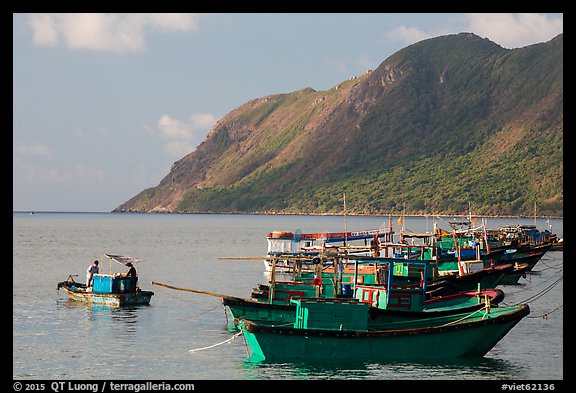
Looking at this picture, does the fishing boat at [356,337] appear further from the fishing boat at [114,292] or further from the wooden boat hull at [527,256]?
the wooden boat hull at [527,256]

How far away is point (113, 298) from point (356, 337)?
2284 centimetres

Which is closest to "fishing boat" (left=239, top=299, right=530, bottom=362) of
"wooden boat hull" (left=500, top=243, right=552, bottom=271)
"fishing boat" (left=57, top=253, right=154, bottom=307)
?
"fishing boat" (left=57, top=253, right=154, bottom=307)

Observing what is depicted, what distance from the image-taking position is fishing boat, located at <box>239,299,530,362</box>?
35.4 m

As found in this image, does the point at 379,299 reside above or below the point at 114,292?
above

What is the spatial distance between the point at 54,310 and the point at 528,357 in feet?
92.6

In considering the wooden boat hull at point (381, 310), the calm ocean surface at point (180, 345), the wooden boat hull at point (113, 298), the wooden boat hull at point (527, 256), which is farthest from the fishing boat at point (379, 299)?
the wooden boat hull at point (527, 256)

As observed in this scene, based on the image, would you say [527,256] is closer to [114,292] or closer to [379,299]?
[114,292]

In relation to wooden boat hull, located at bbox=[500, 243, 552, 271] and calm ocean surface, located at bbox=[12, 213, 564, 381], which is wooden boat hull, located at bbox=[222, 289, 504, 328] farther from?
wooden boat hull, located at bbox=[500, 243, 552, 271]

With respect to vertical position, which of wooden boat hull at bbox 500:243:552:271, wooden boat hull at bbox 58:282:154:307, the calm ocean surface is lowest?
the calm ocean surface


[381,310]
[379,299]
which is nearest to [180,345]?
[379,299]

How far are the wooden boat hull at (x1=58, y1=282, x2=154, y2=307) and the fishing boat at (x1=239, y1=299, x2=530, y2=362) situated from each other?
741 inches

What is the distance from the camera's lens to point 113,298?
5450cm

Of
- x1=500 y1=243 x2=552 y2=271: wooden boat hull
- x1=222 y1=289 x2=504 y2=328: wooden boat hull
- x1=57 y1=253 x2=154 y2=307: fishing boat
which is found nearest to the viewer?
x1=222 y1=289 x2=504 y2=328: wooden boat hull
